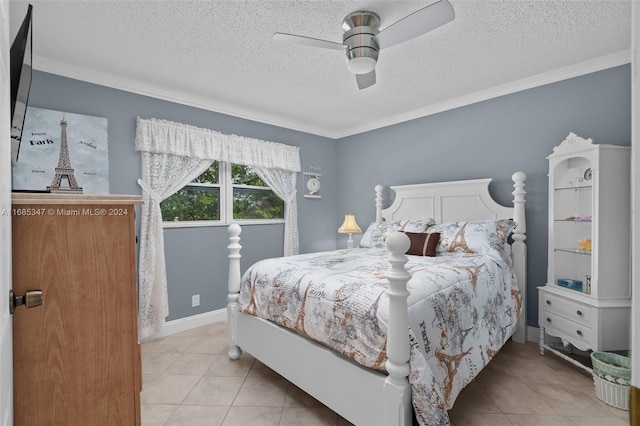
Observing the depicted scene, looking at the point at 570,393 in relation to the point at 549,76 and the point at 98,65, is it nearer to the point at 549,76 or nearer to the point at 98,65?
the point at 549,76

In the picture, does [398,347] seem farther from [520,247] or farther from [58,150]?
[58,150]

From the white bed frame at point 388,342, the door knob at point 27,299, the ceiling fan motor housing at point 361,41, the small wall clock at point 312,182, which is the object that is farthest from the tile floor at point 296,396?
the small wall clock at point 312,182

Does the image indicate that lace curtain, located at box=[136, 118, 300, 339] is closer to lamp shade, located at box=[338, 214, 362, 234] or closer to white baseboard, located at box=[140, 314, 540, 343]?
white baseboard, located at box=[140, 314, 540, 343]

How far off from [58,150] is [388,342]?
9.50 ft

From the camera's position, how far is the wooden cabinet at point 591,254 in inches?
88.4

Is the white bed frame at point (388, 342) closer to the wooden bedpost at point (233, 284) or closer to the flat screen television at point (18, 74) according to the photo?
the wooden bedpost at point (233, 284)

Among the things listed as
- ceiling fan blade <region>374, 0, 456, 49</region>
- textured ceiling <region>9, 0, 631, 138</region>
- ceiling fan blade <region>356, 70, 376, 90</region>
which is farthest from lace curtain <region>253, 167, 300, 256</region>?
ceiling fan blade <region>374, 0, 456, 49</region>

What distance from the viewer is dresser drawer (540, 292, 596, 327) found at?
227 centimetres

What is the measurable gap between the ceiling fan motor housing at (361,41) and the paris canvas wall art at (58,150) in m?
2.10

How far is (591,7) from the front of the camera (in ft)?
6.39

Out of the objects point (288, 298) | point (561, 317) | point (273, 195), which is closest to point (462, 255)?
point (561, 317)

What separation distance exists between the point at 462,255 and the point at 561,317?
88cm

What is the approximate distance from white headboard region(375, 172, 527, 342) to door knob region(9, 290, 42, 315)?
335 cm

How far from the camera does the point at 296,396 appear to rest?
212 centimetres
